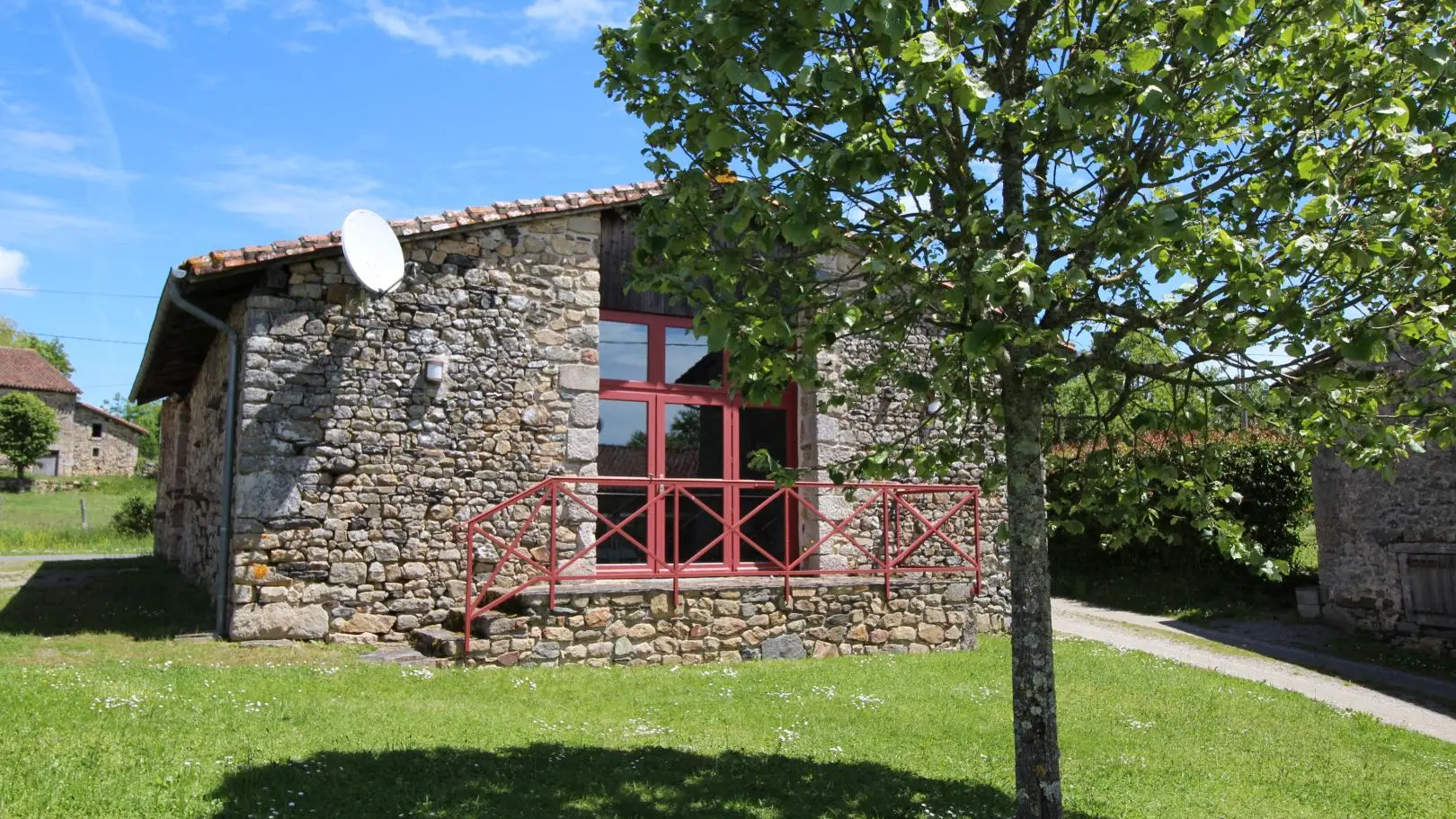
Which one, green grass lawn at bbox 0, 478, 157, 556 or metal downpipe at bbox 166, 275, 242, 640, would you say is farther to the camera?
green grass lawn at bbox 0, 478, 157, 556

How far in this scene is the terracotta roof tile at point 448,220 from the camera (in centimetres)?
749

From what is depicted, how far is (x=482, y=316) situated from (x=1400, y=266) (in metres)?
6.86

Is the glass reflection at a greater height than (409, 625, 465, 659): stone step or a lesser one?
greater

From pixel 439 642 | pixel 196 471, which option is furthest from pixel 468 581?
pixel 196 471

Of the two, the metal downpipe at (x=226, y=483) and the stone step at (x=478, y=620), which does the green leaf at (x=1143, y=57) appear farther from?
the metal downpipe at (x=226, y=483)

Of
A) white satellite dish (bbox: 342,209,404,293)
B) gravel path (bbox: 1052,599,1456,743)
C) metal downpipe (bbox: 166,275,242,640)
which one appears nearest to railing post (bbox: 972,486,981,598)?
gravel path (bbox: 1052,599,1456,743)

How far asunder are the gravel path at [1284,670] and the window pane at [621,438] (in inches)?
211

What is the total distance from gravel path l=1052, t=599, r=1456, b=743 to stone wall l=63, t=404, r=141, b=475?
39.1 metres

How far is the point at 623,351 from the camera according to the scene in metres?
9.32

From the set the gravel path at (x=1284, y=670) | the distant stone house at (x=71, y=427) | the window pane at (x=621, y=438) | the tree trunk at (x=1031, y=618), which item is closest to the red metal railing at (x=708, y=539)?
the window pane at (x=621, y=438)

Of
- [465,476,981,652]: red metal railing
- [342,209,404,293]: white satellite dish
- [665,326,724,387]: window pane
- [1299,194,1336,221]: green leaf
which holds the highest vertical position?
[342,209,404,293]: white satellite dish

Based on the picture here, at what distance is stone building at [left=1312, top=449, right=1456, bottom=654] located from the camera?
1048 cm

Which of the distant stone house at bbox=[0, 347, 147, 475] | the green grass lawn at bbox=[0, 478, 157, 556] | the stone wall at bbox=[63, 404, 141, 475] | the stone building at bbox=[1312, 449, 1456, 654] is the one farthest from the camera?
the stone wall at bbox=[63, 404, 141, 475]

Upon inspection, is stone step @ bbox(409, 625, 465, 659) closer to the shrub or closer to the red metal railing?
the red metal railing
